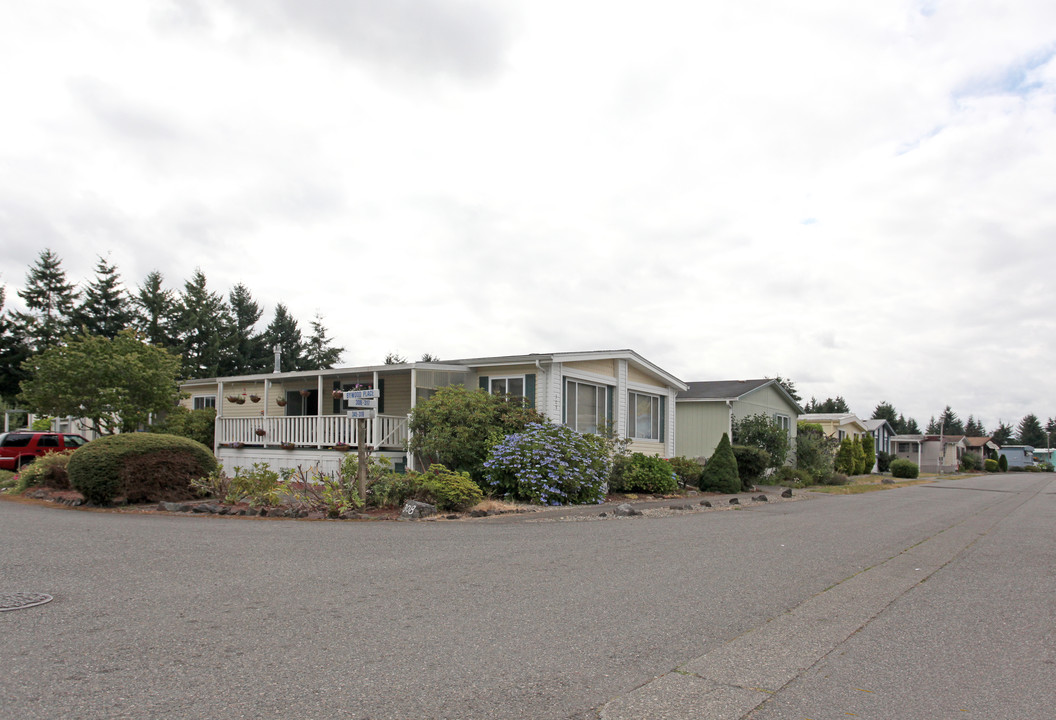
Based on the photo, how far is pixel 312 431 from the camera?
2064 centimetres

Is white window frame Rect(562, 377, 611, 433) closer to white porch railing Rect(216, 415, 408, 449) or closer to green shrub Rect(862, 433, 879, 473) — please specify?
white porch railing Rect(216, 415, 408, 449)

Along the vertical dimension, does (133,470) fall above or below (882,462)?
above

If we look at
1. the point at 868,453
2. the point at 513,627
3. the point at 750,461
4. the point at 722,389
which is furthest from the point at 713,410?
the point at 513,627

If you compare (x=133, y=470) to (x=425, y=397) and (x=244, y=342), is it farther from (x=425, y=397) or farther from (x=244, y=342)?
(x=244, y=342)

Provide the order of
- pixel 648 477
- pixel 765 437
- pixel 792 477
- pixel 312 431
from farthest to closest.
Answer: pixel 765 437
pixel 792 477
pixel 312 431
pixel 648 477

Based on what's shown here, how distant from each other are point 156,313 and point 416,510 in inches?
1754

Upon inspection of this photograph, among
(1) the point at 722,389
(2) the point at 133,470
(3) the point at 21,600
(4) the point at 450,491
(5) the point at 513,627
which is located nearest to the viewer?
(5) the point at 513,627

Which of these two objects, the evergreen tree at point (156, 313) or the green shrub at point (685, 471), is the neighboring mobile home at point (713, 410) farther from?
the evergreen tree at point (156, 313)

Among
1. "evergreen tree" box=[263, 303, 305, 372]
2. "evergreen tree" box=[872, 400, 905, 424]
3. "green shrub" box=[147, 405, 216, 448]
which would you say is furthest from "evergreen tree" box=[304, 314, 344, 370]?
"evergreen tree" box=[872, 400, 905, 424]

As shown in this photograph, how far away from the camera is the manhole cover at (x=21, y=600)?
586cm

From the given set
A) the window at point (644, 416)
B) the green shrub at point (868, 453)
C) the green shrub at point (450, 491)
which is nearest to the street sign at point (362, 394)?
the green shrub at point (450, 491)

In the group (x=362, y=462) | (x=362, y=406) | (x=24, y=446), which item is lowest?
(x=24, y=446)

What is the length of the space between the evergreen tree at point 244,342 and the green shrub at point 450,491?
40171 mm

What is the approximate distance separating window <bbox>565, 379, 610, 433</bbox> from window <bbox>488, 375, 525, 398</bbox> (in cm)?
124
